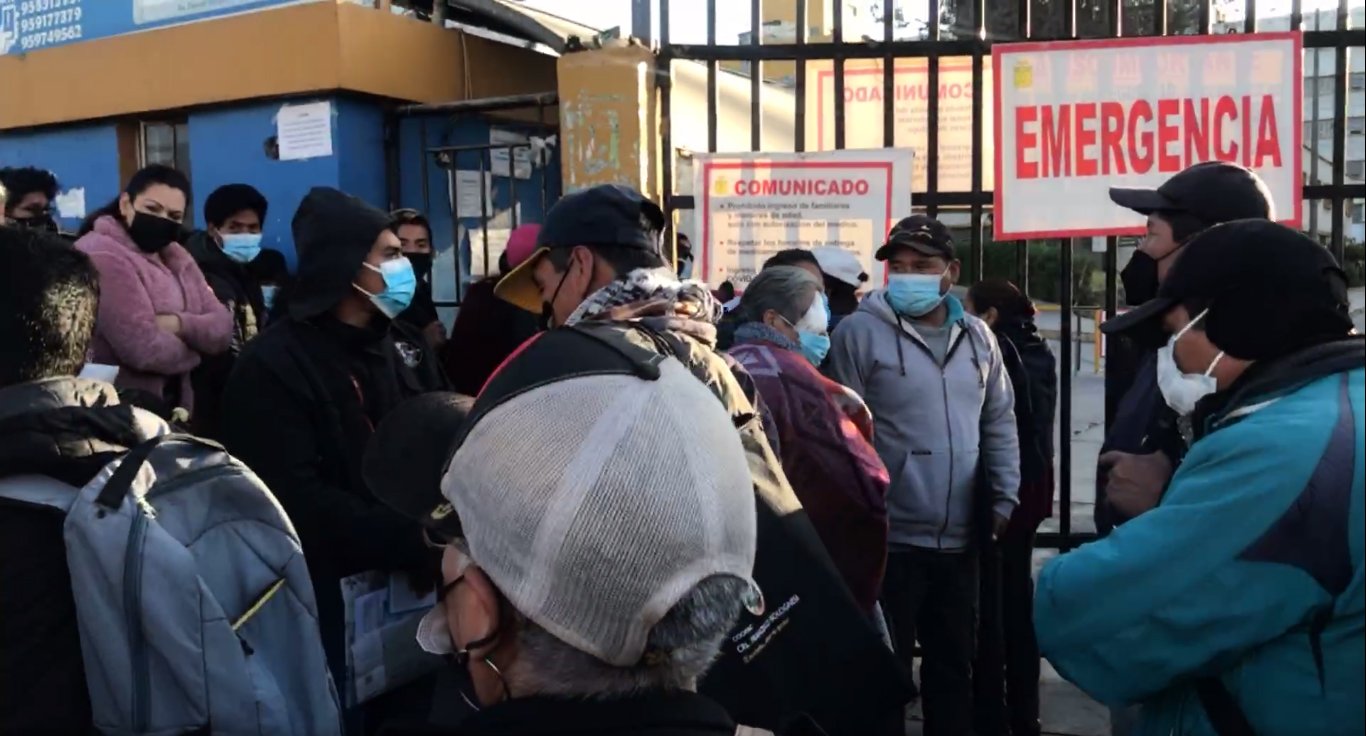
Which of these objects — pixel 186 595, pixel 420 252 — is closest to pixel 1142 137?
pixel 420 252

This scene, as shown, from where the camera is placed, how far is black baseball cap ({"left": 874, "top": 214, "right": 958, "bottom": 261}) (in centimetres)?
413

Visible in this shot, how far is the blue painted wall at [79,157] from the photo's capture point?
21.8 feet

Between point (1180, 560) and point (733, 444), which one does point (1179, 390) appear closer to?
point (1180, 560)

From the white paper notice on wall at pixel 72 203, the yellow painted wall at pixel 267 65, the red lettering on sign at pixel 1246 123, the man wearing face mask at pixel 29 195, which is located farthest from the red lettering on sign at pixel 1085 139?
the white paper notice on wall at pixel 72 203

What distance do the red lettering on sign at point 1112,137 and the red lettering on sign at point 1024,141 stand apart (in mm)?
262

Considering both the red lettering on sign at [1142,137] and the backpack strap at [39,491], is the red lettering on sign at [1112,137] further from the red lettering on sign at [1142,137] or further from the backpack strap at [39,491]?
the backpack strap at [39,491]

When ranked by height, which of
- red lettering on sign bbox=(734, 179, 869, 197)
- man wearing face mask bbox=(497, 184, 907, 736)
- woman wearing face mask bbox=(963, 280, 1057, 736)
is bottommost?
woman wearing face mask bbox=(963, 280, 1057, 736)

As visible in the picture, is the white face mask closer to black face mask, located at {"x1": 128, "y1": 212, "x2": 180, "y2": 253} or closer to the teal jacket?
the teal jacket

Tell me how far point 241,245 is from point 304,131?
136 centimetres

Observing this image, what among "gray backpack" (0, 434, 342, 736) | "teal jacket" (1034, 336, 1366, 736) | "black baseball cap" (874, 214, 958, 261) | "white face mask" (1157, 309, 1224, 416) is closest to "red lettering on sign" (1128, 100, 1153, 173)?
"black baseball cap" (874, 214, 958, 261)

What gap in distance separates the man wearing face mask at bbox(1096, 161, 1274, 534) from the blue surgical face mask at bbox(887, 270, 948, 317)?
66 centimetres

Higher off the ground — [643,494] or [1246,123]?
[1246,123]

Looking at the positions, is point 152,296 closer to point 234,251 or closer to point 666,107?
point 234,251

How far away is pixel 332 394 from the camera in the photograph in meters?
2.84
